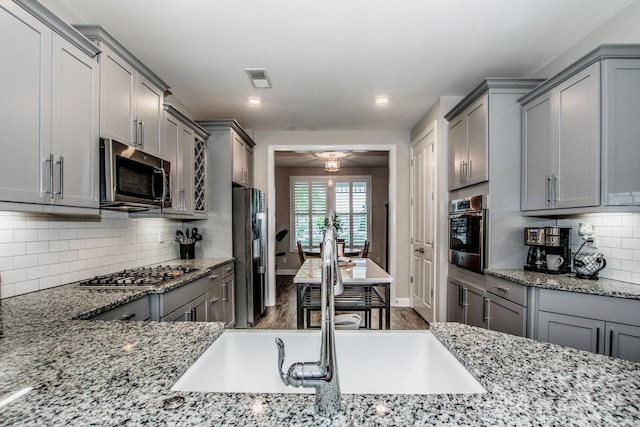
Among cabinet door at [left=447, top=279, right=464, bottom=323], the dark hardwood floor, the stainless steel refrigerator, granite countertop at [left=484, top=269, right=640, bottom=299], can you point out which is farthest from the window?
granite countertop at [left=484, top=269, right=640, bottom=299]

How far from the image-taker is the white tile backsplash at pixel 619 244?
214 centimetres

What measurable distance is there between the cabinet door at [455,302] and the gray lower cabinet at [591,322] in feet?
3.45

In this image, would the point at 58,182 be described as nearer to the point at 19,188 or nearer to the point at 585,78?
the point at 19,188

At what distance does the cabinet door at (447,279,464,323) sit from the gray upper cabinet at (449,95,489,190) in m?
1.00

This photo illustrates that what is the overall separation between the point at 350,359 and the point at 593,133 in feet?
6.82

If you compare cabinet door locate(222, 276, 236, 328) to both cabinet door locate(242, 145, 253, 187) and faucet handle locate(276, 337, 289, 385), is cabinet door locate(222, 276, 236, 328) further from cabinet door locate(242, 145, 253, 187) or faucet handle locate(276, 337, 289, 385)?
faucet handle locate(276, 337, 289, 385)

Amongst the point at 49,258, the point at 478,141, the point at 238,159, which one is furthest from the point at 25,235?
the point at 478,141

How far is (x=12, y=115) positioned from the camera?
4.70 ft

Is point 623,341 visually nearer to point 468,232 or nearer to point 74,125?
point 468,232

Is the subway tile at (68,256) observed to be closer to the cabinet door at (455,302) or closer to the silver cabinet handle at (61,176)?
the silver cabinet handle at (61,176)

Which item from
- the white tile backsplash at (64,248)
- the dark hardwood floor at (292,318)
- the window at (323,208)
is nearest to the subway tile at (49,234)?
the white tile backsplash at (64,248)

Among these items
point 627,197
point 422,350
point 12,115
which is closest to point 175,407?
point 422,350

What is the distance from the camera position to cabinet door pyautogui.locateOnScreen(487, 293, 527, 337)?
232 cm

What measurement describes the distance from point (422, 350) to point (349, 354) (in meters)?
0.25
